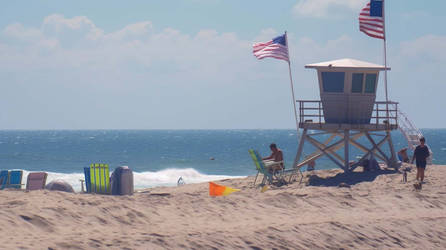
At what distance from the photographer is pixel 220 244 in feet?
32.6

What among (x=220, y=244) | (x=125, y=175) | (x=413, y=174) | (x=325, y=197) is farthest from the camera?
(x=413, y=174)

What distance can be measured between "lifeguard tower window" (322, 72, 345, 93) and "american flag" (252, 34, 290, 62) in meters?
1.41

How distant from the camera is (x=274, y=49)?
20.7 metres

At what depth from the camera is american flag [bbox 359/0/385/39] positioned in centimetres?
2011

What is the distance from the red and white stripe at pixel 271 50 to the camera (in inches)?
808

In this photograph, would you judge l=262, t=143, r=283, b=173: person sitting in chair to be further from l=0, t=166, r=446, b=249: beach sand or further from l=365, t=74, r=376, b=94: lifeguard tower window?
l=365, t=74, r=376, b=94: lifeguard tower window

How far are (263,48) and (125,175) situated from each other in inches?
264

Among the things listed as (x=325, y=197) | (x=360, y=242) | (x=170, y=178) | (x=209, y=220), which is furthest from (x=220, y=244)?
(x=170, y=178)

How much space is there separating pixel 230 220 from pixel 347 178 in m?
8.19

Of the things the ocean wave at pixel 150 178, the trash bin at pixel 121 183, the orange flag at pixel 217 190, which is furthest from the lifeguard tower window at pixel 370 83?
the ocean wave at pixel 150 178

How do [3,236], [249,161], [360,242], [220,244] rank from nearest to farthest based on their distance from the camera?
1. [3,236]
2. [220,244]
3. [360,242]
4. [249,161]

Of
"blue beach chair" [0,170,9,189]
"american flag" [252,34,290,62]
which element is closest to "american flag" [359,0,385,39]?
"american flag" [252,34,290,62]

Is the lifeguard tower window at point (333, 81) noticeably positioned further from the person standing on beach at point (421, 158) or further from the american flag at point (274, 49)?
the person standing on beach at point (421, 158)

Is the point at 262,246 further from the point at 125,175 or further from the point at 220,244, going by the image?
the point at 125,175
